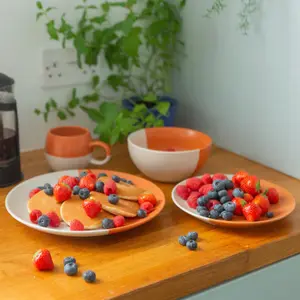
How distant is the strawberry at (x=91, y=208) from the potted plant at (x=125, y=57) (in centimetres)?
31

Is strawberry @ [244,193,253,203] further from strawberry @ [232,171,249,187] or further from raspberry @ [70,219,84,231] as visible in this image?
raspberry @ [70,219,84,231]

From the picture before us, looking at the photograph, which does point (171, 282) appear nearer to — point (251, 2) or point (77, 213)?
point (77, 213)

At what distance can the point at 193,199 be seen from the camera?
1.11m

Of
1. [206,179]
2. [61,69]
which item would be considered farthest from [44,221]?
[61,69]

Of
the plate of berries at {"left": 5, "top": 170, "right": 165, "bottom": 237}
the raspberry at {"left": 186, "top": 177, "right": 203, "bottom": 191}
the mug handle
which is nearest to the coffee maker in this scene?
the plate of berries at {"left": 5, "top": 170, "right": 165, "bottom": 237}

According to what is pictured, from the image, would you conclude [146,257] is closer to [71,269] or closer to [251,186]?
[71,269]

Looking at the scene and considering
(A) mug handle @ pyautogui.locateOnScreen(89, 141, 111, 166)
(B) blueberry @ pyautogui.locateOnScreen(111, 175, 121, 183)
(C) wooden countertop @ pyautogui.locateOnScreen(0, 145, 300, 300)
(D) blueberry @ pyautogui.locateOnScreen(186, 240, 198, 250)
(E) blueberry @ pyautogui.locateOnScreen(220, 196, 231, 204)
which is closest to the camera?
(C) wooden countertop @ pyautogui.locateOnScreen(0, 145, 300, 300)

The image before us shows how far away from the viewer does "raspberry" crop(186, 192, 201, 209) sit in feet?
3.60

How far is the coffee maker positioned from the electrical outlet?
0.22m

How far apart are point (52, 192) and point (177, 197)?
245mm

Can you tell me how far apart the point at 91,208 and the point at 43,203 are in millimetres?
117

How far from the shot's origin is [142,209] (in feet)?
3.50

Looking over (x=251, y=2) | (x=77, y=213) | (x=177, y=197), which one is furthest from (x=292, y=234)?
A: (x=251, y=2)

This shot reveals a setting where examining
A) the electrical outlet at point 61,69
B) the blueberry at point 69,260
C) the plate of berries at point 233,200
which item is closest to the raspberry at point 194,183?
Result: the plate of berries at point 233,200
